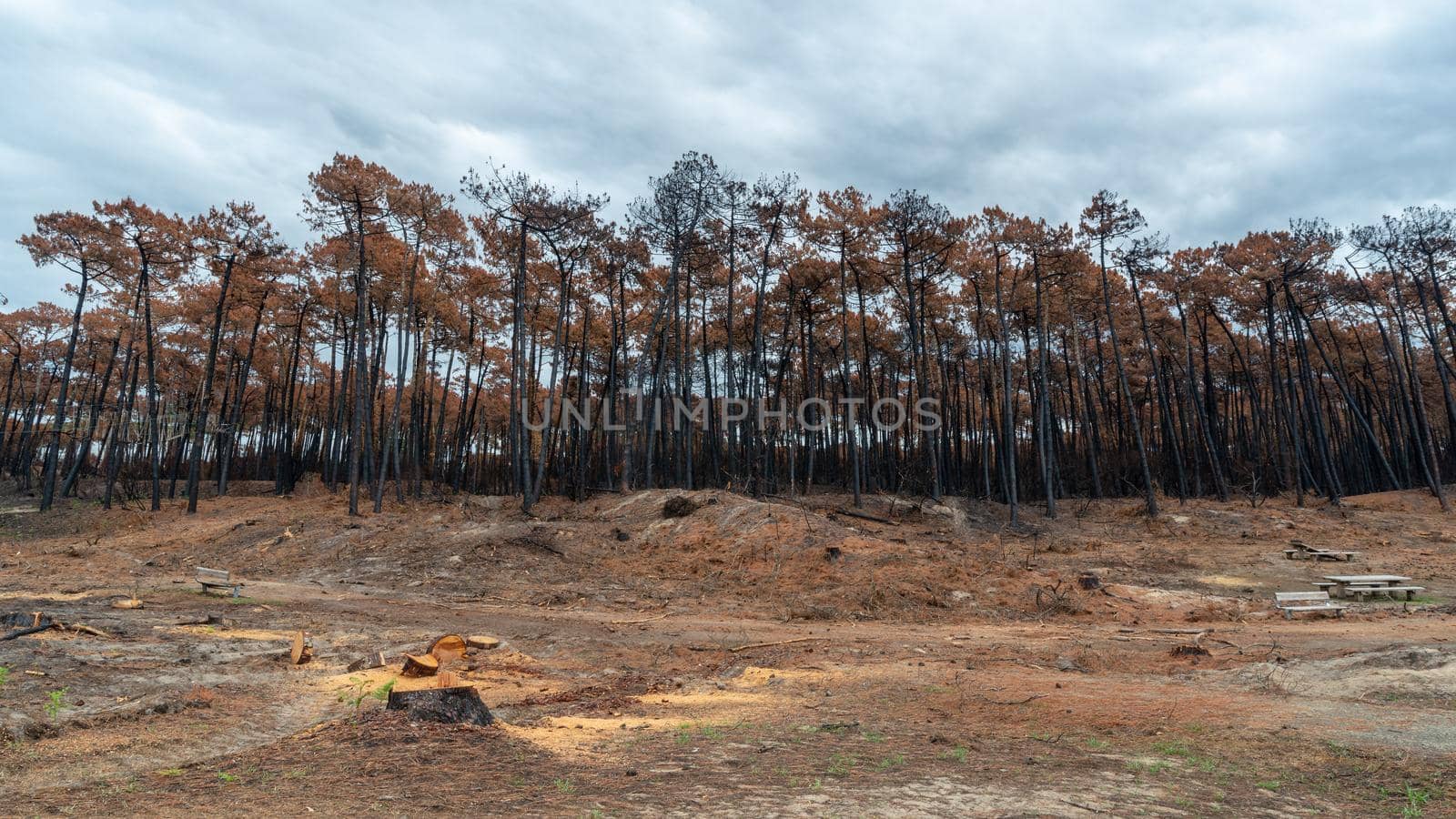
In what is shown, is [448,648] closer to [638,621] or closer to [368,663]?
[368,663]

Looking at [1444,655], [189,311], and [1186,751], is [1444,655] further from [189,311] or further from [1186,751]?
[189,311]

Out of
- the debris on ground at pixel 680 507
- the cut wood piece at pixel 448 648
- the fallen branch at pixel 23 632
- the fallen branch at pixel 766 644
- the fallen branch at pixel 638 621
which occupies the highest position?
the debris on ground at pixel 680 507

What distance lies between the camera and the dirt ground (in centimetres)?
368

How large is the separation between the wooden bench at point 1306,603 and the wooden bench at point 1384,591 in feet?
1.34

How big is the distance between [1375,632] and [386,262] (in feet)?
76.6

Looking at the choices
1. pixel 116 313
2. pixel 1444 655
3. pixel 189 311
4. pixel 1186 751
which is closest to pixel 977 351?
pixel 1444 655

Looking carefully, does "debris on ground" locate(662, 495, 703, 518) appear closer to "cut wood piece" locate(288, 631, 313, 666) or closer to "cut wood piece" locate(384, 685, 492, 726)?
"cut wood piece" locate(288, 631, 313, 666)

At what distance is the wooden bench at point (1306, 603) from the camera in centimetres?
1016

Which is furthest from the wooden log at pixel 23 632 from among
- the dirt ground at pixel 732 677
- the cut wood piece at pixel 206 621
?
the cut wood piece at pixel 206 621

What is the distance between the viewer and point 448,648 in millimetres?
7684

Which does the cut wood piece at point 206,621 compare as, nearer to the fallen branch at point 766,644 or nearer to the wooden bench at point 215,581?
the wooden bench at point 215,581

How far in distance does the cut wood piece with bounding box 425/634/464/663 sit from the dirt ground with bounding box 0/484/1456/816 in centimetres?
23

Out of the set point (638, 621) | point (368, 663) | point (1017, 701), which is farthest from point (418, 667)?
point (1017, 701)

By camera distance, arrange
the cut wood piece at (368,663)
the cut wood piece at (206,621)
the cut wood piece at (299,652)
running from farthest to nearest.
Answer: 1. the cut wood piece at (206,621)
2. the cut wood piece at (299,652)
3. the cut wood piece at (368,663)
